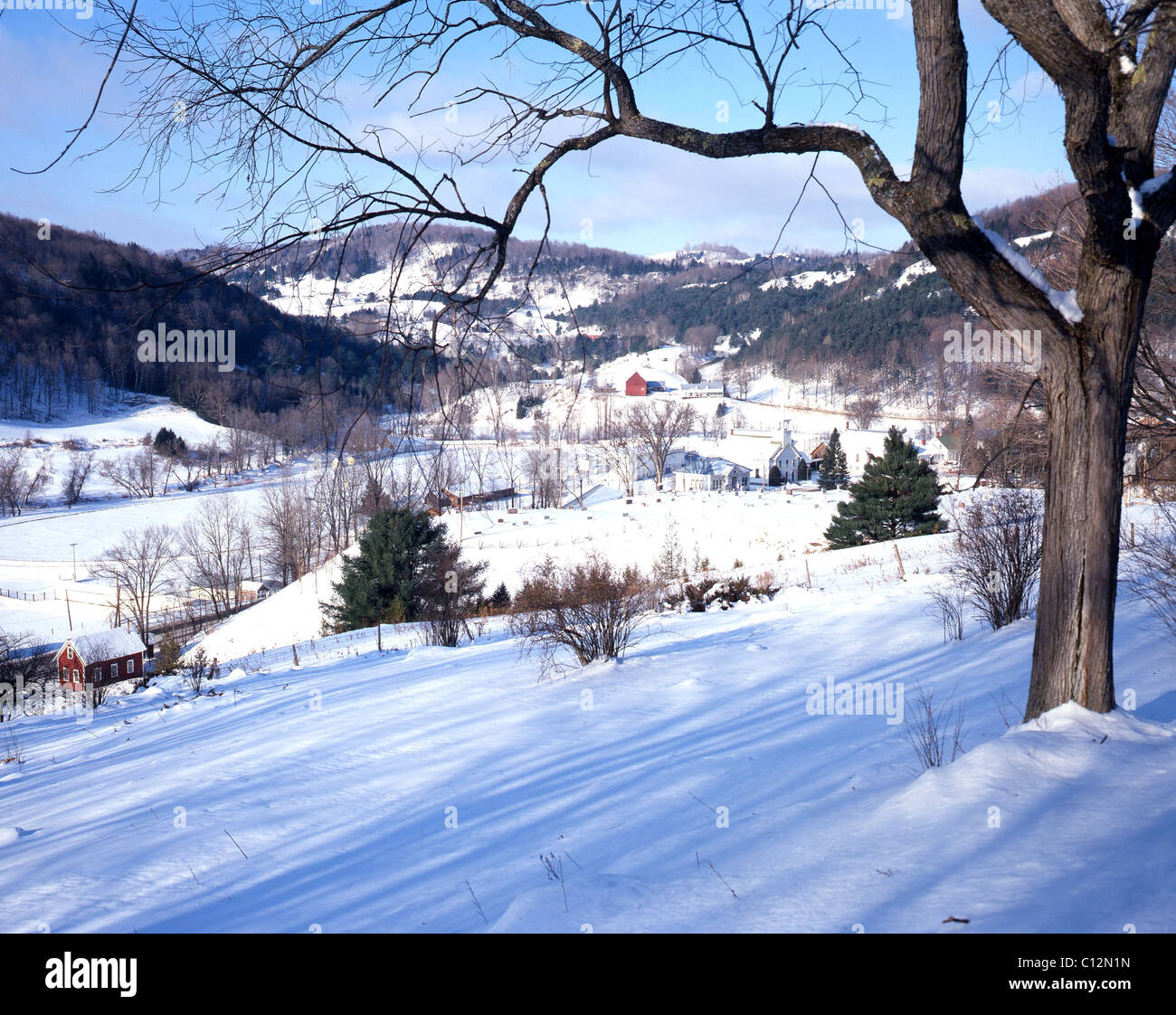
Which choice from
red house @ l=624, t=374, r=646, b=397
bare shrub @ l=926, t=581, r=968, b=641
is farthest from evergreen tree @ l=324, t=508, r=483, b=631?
red house @ l=624, t=374, r=646, b=397

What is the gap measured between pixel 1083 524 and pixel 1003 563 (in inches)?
215

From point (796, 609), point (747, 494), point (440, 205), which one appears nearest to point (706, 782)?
point (440, 205)

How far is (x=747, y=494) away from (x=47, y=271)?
4052cm

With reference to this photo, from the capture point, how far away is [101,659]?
23.7 m

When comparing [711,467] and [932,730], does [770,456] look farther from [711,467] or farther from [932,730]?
[932,730]

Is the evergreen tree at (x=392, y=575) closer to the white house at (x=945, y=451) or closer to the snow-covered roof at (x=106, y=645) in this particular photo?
the snow-covered roof at (x=106, y=645)

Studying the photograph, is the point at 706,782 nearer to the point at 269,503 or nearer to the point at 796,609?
the point at 796,609

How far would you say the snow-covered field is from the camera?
2.81 metres

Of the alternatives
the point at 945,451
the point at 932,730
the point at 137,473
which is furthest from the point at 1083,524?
the point at 137,473

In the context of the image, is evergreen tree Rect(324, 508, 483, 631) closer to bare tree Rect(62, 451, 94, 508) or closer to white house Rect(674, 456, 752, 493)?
white house Rect(674, 456, 752, 493)

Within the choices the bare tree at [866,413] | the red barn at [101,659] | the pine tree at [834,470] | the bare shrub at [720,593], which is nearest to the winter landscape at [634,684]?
the bare shrub at [720,593]

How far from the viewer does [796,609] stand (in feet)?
37.2

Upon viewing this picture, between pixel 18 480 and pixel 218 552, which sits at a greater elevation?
pixel 18 480
